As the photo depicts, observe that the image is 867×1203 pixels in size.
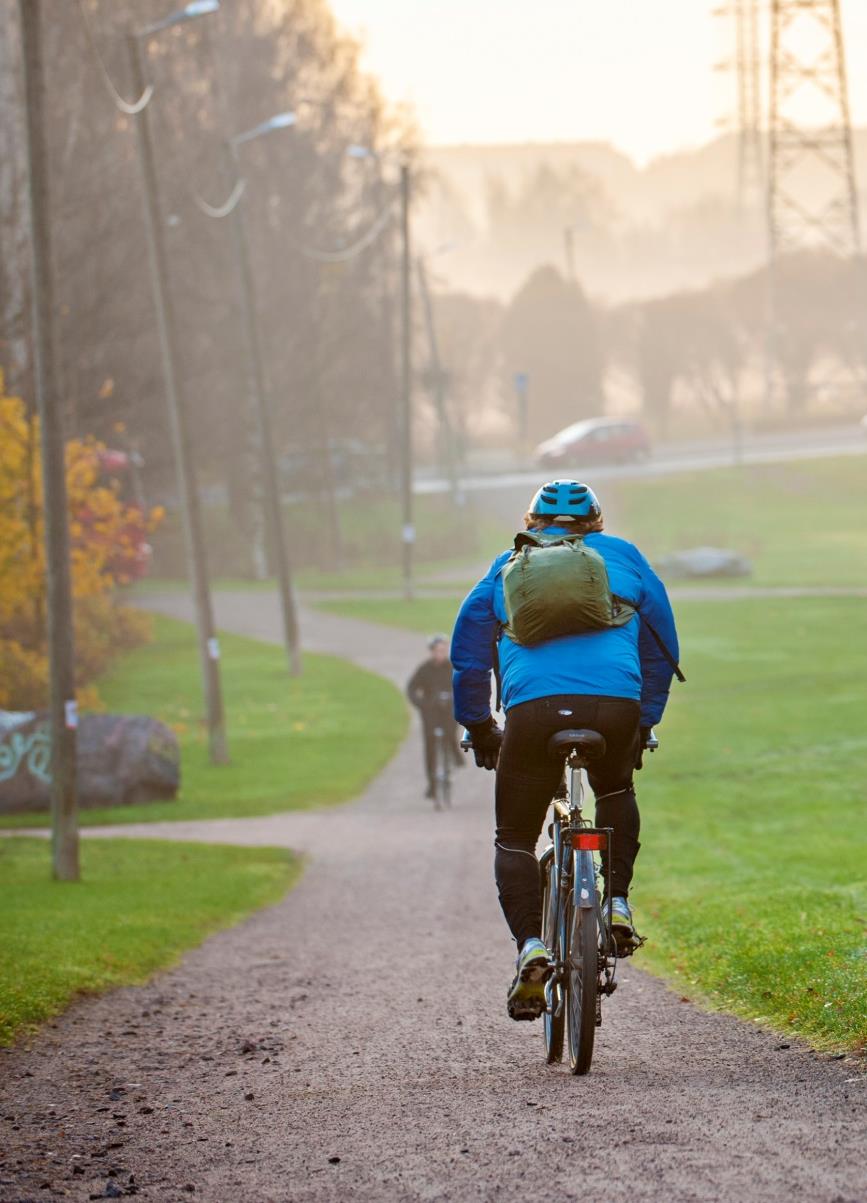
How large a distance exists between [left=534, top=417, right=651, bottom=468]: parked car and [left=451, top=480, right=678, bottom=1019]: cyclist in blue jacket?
7100cm

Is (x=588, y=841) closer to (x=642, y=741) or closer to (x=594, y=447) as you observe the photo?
(x=642, y=741)

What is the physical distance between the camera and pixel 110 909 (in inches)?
603

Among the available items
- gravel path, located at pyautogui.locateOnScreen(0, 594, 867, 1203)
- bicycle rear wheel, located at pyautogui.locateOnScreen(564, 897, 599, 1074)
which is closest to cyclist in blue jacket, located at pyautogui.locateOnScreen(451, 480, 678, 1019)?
bicycle rear wheel, located at pyautogui.locateOnScreen(564, 897, 599, 1074)

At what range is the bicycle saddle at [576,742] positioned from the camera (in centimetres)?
714

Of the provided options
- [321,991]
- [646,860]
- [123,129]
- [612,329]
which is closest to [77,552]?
[123,129]

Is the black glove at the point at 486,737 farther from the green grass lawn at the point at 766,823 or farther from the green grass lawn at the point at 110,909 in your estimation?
the green grass lawn at the point at 110,909

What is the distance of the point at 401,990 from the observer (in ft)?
35.6

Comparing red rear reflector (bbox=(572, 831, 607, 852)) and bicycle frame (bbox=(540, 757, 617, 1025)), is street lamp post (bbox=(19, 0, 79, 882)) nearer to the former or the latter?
bicycle frame (bbox=(540, 757, 617, 1025))

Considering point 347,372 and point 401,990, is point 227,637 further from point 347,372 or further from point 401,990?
point 401,990

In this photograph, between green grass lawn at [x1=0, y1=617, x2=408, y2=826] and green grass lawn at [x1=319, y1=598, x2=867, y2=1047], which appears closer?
green grass lawn at [x1=319, y1=598, x2=867, y2=1047]

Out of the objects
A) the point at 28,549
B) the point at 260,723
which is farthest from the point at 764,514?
the point at 28,549

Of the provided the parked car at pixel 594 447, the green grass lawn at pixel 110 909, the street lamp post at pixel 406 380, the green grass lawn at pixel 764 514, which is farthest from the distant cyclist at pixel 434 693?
the parked car at pixel 594 447

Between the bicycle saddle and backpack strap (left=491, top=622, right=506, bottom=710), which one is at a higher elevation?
backpack strap (left=491, top=622, right=506, bottom=710)

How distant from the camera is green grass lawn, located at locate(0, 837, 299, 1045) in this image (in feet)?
36.7
